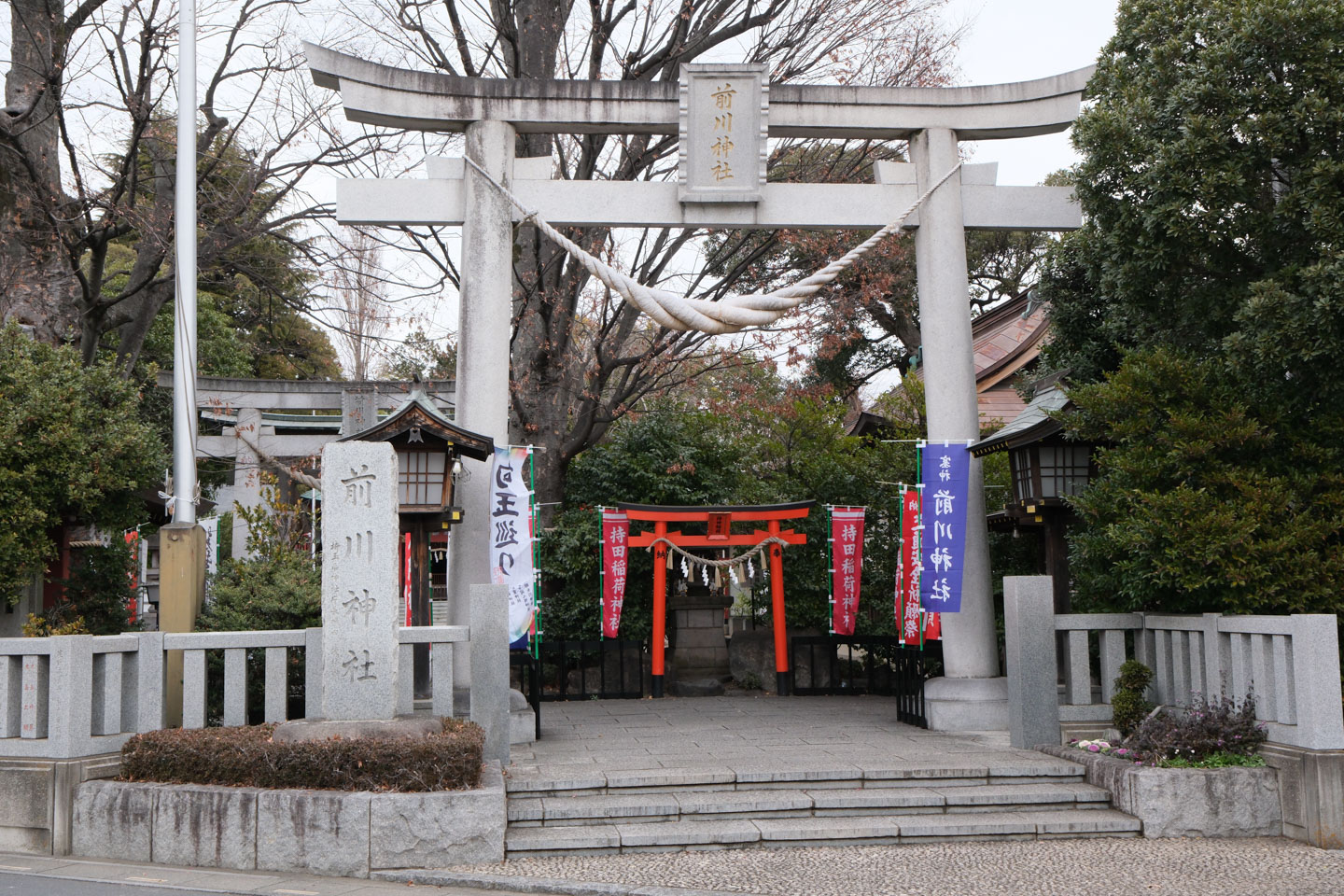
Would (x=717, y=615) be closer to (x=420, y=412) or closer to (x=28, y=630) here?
(x=420, y=412)

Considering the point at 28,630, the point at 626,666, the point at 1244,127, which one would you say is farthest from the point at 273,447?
the point at 1244,127

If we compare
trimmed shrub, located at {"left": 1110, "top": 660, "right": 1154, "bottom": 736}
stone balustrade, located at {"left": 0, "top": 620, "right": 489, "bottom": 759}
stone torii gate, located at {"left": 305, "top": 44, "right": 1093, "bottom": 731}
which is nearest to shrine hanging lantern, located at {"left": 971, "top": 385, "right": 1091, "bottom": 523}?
stone torii gate, located at {"left": 305, "top": 44, "right": 1093, "bottom": 731}

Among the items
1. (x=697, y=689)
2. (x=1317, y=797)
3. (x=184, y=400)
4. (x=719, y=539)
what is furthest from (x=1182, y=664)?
(x=184, y=400)

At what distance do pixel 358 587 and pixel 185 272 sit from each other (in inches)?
165

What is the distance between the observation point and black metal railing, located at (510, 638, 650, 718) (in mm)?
13969

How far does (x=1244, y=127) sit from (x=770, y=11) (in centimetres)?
808

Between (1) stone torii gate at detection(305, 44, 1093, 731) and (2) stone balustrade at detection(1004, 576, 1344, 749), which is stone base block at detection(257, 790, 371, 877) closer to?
(1) stone torii gate at detection(305, 44, 1093, 731)

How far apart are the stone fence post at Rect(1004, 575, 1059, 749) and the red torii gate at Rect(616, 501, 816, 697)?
550cm

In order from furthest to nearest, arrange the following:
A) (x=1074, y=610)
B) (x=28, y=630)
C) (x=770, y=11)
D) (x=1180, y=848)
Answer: (x=770, y=11)
(x=1074, y=610)
(x=28, y=630)
(x=1180, y=848)

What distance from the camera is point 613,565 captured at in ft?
45.3

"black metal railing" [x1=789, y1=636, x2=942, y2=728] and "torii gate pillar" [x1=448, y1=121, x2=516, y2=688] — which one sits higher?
"torii gate pillar" [x1=448, y1=121, x2=516, y2=688]

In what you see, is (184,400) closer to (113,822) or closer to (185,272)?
(185,272)

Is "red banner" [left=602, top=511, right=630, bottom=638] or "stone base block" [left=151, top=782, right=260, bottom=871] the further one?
"red banner" [left=602, top=511, right=630, bottom=638]

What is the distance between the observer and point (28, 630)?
9.34m
